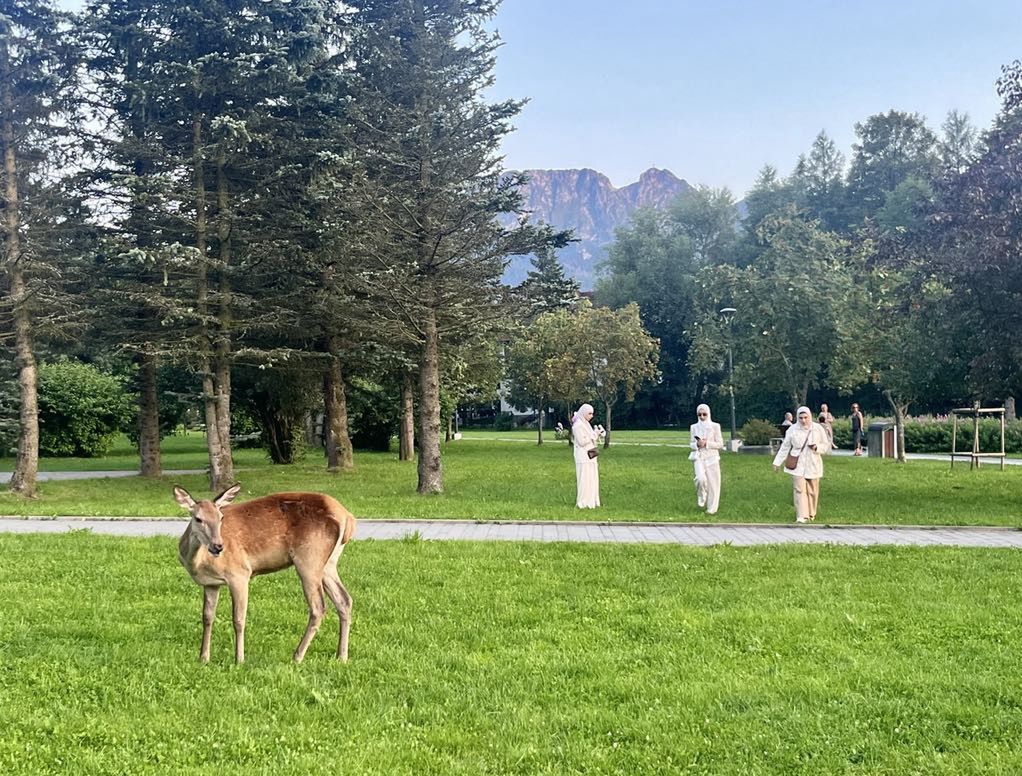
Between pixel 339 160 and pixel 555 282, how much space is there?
5376 millimetres

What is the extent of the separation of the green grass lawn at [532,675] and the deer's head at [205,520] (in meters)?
0.90

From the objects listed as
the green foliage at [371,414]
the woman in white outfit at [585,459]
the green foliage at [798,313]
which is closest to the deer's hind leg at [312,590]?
the woman in white outfit at [585,459]

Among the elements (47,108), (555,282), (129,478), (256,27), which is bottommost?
(129,478)

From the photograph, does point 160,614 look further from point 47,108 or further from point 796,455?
point 47,108

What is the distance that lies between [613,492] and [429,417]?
4300mm

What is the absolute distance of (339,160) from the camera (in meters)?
19.5

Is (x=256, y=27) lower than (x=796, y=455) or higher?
higher

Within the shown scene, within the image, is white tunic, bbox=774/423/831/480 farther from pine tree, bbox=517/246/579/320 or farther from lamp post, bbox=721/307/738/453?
lamp post, bbox=721/307/738/453

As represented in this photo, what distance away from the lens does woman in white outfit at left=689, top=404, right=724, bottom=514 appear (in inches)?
615

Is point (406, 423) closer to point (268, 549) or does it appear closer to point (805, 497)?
point (805, 497)

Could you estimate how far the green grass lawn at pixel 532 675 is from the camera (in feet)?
15.0

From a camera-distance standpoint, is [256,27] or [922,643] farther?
[256,27]

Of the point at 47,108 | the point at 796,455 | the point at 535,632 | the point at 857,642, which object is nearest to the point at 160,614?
the point at 535,632

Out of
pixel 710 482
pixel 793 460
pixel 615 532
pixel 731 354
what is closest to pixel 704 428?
pixel 710 482
